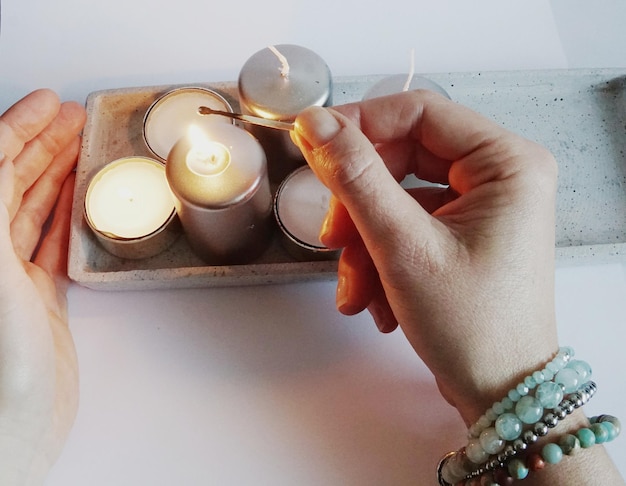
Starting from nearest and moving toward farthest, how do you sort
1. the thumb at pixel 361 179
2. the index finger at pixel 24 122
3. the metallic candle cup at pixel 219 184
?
1. the thumb at pixel 361 179
2. the metallic candle cup at pixel 219 184
3. the index finger at pixel 24 122

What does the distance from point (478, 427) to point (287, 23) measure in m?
0.62

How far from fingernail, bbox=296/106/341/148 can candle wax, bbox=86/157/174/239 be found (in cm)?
24

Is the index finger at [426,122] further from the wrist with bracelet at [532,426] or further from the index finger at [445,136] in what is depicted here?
the wrist with bracelet at [532,426]

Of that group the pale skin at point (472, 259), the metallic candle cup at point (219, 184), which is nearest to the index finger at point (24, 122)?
the metallic candle cup at point (219, 184)

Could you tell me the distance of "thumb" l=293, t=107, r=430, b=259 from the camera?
1.72ft

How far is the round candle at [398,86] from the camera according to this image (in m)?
0.75

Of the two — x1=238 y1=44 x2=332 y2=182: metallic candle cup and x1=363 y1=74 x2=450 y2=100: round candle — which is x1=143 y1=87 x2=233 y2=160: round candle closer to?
x1=238 y1=44 x2=332 y2=182: metallic candle cup

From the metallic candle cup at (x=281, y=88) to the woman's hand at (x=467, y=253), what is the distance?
125mm

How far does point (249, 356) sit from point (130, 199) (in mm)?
228

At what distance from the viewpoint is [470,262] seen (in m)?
0.54

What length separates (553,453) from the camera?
0.53 m

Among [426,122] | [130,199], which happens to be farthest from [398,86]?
[130,199]

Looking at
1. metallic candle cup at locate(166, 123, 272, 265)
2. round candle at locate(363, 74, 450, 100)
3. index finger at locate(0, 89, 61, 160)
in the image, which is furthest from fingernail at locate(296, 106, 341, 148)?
index finger at locate(0, 89, 61, 160)

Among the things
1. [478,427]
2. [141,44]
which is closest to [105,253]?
[141,44]
